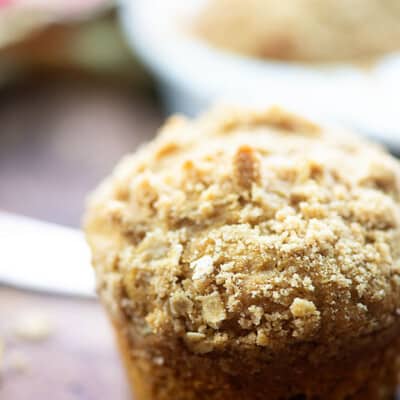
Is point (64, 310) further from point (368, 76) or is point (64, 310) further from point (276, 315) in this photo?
point (368, 76)

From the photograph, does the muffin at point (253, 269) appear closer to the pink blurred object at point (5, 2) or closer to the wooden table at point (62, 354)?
the wooden table at point (62, 354)

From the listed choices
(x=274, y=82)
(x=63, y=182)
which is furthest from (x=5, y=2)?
(x=274, y=82)

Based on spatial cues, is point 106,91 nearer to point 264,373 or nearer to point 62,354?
point 62,354

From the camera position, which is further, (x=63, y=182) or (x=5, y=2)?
(x=5, y=2)

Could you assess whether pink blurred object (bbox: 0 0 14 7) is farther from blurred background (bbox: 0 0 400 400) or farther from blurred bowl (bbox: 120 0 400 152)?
blurred bowl (bbox: 120 0 400 152)

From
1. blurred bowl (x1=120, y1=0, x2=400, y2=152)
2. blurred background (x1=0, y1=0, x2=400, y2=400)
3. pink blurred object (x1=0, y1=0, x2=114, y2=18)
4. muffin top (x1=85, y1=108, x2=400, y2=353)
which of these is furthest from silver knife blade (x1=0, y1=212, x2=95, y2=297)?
pink blurred object (x1=0, y1=0, x2=114, y2=18)
